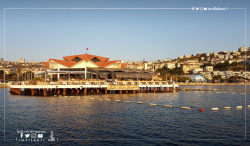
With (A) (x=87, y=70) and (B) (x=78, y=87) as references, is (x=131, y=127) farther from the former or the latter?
(A) (x=87, y=70)

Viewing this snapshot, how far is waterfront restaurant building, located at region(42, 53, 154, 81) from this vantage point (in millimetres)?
79188

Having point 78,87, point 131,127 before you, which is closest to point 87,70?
point 78,87

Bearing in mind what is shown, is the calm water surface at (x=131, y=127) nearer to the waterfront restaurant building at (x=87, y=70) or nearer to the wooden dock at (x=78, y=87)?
the wooden dock at (x=78, y=87)

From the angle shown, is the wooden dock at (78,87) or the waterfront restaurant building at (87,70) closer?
the wooden dock at (78,87)

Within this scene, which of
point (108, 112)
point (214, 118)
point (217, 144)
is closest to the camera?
point (217, 144)

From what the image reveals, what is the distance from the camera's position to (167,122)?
28188mm

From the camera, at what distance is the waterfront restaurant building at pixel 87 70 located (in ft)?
260

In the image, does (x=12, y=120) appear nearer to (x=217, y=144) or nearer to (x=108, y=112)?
(x=108, y=112)

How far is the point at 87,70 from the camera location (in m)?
83.6

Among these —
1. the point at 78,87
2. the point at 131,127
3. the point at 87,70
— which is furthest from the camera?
the point at 87,70

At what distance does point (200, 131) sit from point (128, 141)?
7.99 m

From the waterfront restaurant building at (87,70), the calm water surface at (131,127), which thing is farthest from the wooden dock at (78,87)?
the calm water surface at (131,127)

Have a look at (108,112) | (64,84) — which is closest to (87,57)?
(64,84)

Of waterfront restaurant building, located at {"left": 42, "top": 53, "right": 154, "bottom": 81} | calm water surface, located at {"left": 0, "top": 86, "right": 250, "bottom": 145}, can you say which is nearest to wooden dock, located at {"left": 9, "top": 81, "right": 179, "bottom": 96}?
waterfront restaurant building, located at {"left": 42, "top": 53, "right": 154, "bottom": 81}
